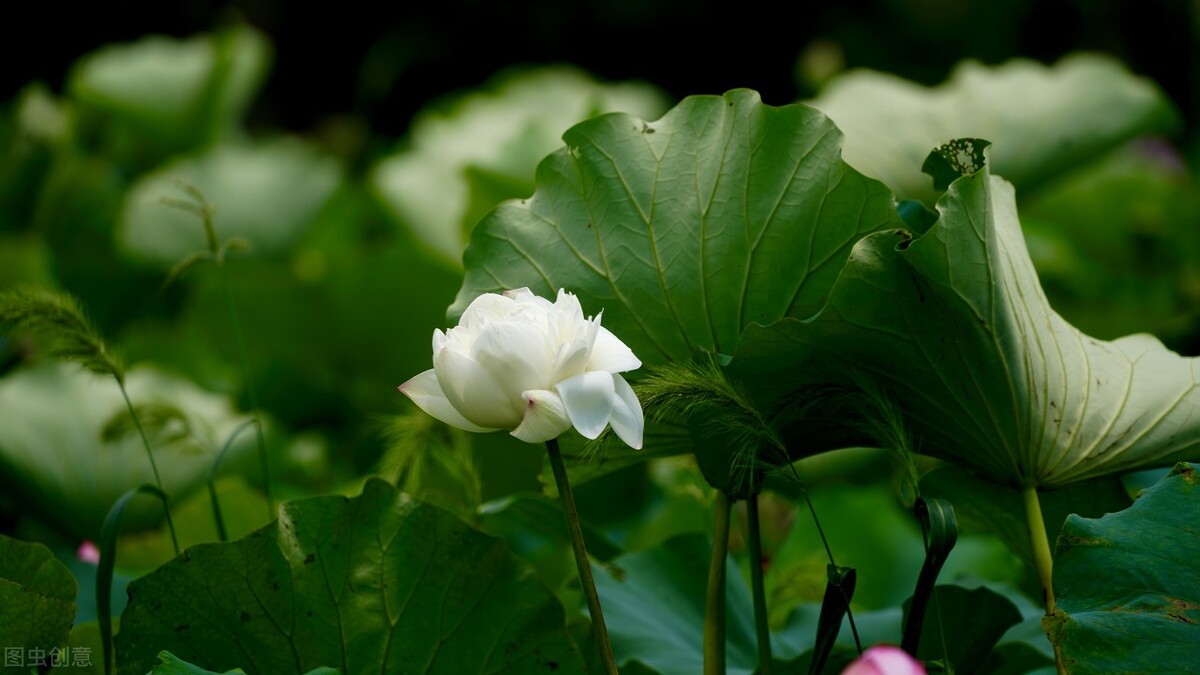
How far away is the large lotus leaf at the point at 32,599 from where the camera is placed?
2.13 ft

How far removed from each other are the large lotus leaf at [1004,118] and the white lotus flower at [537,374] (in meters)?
1.01

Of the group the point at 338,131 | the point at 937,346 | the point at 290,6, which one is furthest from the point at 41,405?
the point at 290,6

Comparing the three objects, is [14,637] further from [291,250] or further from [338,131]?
[338,131]

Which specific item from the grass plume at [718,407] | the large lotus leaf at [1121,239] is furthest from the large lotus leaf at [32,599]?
the large lotus leaf at [1121,239]

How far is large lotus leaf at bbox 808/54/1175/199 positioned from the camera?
4.98 ft

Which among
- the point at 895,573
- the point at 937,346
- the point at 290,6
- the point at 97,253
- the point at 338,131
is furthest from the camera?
the point at 290,6

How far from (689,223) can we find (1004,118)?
94cm

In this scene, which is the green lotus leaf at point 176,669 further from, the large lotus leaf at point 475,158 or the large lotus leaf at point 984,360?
the large lotus leaf at point 475,158

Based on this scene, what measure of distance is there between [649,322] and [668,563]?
0.24 meters

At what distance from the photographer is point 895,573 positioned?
117cm

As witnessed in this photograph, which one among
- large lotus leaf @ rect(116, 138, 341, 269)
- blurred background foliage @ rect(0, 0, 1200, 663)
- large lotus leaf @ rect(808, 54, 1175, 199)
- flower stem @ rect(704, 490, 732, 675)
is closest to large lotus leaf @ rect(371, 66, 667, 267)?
blurred background foliage @ rect(0, 0, 1200, 663)

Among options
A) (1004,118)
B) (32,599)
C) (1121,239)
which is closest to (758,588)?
(32,599)

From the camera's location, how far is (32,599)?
65 centimetres

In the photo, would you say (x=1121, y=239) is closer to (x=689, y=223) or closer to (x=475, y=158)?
(x=475, y=158)
